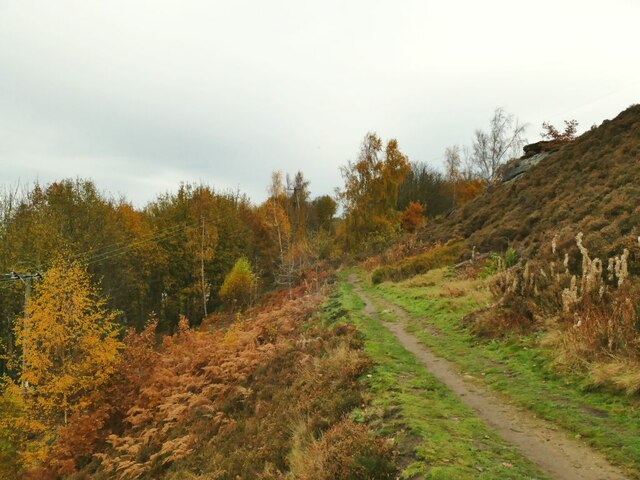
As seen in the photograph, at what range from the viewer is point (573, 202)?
18.5 m

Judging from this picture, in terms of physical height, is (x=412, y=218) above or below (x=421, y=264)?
above

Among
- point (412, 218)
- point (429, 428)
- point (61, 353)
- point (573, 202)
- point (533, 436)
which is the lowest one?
point (533, 436)

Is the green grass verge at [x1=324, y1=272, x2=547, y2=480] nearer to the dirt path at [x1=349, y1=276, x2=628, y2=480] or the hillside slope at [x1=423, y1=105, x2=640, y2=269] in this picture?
the dirt path at [x1=349, y1=276, x2=628, y2=480]

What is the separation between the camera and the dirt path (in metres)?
4.71

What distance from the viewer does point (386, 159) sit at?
1625 inches

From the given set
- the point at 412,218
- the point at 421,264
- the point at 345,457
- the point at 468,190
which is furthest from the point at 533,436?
the point at 468,190

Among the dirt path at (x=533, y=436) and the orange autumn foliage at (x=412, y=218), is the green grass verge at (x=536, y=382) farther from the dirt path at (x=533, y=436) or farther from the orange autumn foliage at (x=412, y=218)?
the orange autumn foliage at (x=412, y=218)

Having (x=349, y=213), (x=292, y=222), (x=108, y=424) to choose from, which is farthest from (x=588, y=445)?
(x=292, y=222)

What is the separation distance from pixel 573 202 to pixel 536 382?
14106 millimetres

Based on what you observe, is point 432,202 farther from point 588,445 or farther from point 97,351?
point 588,445

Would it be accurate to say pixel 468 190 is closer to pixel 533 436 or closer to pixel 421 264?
pixel 421 264

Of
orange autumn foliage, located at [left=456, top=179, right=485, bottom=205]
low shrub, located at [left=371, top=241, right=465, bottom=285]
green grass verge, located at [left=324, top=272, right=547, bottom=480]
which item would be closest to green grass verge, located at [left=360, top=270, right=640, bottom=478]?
green grass verge, located at [left=324, top=272, right=547, bottom=480]

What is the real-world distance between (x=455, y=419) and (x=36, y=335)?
17845mm

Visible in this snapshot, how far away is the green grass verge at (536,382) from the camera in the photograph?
209 inches
